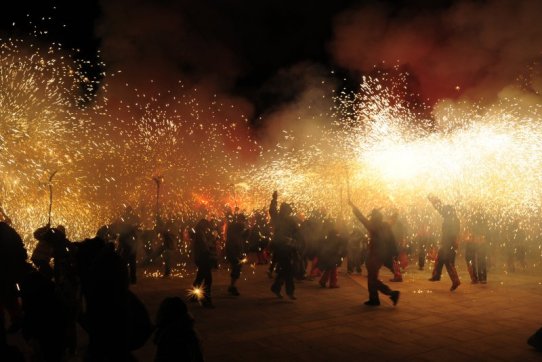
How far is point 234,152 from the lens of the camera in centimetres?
2858

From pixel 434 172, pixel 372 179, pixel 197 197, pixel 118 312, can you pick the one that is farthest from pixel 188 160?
pixel 118 312

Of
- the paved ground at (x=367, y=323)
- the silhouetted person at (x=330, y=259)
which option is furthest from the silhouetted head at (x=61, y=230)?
the silhouetted person at (x=330, y=259)

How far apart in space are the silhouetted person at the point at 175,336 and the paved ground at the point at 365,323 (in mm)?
1768

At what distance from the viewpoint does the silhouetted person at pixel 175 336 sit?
330cm

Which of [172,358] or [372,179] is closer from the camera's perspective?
[172,358]

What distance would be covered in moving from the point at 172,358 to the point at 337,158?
56.8ft

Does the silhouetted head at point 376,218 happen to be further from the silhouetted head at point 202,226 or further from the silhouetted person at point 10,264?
the silhouetted person at point 10,264

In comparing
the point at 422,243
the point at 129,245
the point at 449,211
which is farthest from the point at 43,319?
the point at 422,243

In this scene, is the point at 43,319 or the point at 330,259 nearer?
the point at 43,319

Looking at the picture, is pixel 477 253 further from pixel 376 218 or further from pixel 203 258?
pixel 203 258

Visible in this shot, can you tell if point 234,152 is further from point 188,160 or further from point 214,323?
point 214,323

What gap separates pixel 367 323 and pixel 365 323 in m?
0.03

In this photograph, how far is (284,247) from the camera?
27.2ft

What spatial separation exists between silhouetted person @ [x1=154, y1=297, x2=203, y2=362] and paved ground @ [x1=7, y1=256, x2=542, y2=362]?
1768 mm
